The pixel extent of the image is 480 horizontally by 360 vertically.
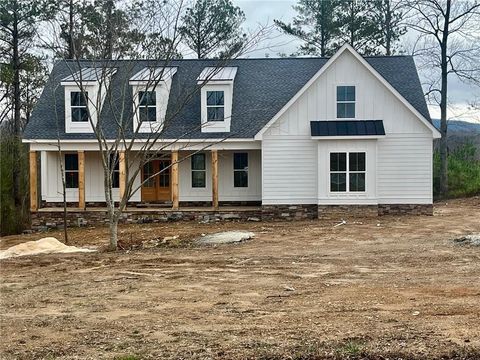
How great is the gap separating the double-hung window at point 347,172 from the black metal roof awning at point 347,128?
0.79 metres

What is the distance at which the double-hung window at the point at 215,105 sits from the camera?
24.1m

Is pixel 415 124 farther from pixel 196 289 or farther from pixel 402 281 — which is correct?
pixel 196 289

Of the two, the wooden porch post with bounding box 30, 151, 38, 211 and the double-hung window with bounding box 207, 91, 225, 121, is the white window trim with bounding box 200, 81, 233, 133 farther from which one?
the wooden porch post with bounding box 30, 151, 38, 211

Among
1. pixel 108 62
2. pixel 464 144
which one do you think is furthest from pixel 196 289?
pixel 464 144

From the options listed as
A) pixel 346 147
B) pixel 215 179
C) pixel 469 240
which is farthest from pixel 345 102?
pixel 469 240

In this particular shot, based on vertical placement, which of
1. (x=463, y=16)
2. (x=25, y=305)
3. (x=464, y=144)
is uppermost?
(x=463, y=16)

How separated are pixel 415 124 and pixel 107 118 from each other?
1220 cm

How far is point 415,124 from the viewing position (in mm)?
22141

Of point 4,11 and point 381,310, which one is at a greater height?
point 4,11

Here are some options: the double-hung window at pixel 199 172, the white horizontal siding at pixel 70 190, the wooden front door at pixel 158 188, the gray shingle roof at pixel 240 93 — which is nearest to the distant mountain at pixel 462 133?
the gray shingle roof at pixel 240 93

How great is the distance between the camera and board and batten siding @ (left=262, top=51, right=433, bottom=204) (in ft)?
72.5

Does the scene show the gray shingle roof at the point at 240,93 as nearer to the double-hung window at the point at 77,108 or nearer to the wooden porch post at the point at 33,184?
the double-hung window at the point at 77,108

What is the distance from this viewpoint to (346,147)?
22016mm

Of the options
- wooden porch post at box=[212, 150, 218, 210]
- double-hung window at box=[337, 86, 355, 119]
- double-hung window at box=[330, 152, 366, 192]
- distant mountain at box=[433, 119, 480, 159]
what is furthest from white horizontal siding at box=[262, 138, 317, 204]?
distant mountain at box=[433, 119, 480, 159]
